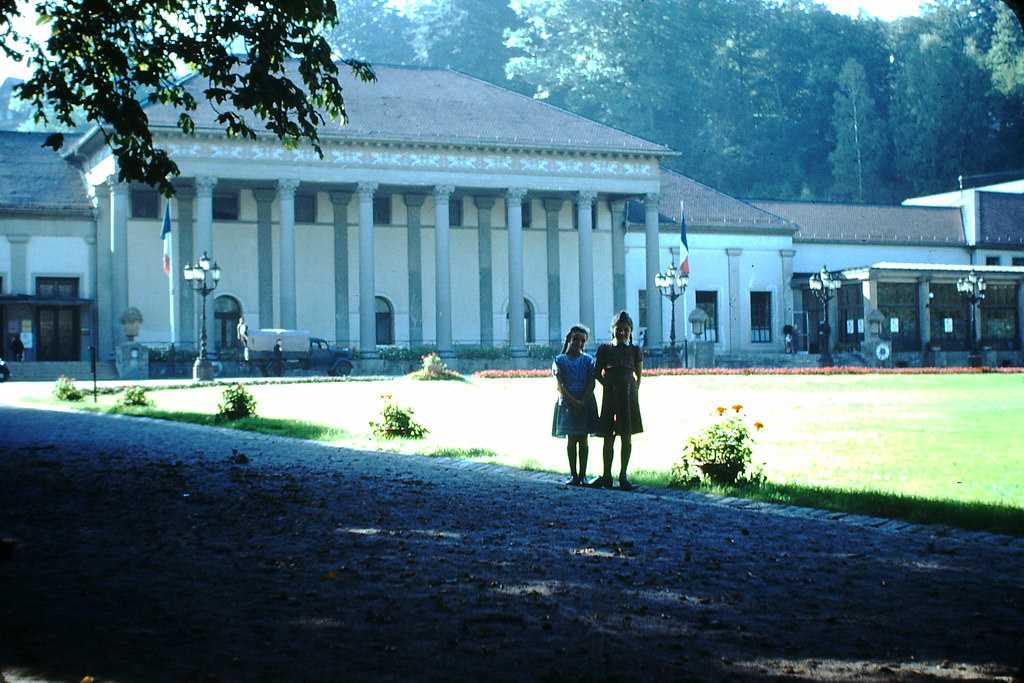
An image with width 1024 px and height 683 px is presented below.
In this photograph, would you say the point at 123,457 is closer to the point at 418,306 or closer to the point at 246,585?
the point at 246,585

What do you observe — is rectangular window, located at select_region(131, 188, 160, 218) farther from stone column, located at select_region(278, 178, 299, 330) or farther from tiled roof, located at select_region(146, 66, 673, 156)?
stone column, located at select_region(278, 178, 299, 330)

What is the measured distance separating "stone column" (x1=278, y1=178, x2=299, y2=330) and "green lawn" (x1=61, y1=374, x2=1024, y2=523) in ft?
39.1

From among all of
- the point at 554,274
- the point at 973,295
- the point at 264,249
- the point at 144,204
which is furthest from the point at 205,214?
the point at 973,295

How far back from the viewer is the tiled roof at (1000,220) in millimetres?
68625

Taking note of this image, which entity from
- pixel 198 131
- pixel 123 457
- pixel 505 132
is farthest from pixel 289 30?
pixel 505 132

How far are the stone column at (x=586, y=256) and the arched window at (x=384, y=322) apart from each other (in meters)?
9.02

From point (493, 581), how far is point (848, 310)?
5573 cm

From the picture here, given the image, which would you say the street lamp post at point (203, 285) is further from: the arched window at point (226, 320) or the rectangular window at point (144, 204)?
the rectangular window at point (144, 204)

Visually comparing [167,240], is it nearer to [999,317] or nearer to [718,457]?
[718,457]

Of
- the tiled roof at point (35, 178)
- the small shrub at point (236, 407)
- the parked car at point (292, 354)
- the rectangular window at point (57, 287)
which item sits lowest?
the small shrub at point (236, 407)

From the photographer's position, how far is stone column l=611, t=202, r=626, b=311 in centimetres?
5825

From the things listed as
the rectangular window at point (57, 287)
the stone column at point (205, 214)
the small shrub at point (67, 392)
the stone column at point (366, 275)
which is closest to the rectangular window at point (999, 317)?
the stone column at point (366, 275)

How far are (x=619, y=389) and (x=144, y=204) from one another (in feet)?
142

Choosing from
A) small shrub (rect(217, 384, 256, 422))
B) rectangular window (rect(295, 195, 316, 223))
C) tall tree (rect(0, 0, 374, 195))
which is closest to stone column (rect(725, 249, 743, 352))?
rectangular window (rect(295, 195, 316, 223))
